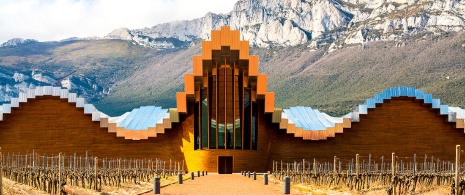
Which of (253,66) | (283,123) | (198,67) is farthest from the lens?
(283,123)

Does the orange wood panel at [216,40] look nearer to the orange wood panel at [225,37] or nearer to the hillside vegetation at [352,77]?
the orange wood panel at [225,37]

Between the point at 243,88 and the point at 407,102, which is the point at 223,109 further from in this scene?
the point at 407,102

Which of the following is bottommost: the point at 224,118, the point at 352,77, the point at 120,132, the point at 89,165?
the point at 89,165

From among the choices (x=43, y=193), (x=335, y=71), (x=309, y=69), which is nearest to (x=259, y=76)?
(x=43, y=193)

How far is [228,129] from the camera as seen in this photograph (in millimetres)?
74375

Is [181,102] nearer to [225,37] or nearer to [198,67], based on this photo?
[198,67]

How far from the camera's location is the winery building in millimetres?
73625

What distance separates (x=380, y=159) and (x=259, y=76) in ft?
53.7

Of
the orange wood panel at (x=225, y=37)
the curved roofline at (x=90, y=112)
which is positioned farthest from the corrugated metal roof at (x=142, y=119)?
the orange wood panel at (x=225, y=37)

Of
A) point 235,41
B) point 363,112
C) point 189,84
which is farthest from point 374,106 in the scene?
point 189,84

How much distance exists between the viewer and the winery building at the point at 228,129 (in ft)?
242

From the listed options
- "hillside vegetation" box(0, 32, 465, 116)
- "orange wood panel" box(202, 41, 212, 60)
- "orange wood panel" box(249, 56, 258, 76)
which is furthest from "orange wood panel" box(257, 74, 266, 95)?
"hillside vegetation" box(0, 32, 465, 116)

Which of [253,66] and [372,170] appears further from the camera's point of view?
[372,170]

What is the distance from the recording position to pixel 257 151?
74.8 m
